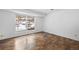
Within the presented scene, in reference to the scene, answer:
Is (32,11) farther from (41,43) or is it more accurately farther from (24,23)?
(41,43)

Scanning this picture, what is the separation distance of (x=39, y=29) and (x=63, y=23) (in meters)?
0.38

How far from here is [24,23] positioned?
1.73 meters

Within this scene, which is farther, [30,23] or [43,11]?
[30,23]

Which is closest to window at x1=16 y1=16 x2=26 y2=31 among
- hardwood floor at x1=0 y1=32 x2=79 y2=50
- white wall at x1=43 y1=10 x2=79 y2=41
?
hardwood floor at x1=0 y1=32 x2=79 y2=50

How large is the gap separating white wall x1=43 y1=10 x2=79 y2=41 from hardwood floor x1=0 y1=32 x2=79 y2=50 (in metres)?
0.08

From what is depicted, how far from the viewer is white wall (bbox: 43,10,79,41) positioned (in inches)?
63.8

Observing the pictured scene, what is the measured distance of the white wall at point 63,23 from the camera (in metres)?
1.62

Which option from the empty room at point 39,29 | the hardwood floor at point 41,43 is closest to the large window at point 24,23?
the empty room at point 39,29

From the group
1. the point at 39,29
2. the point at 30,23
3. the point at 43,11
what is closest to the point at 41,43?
the point at 39,29

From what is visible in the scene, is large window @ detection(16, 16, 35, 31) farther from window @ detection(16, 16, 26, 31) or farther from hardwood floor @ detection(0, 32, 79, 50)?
hardwood floor @ detection(0, 32, 79, 50)

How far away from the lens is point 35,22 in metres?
1.78
